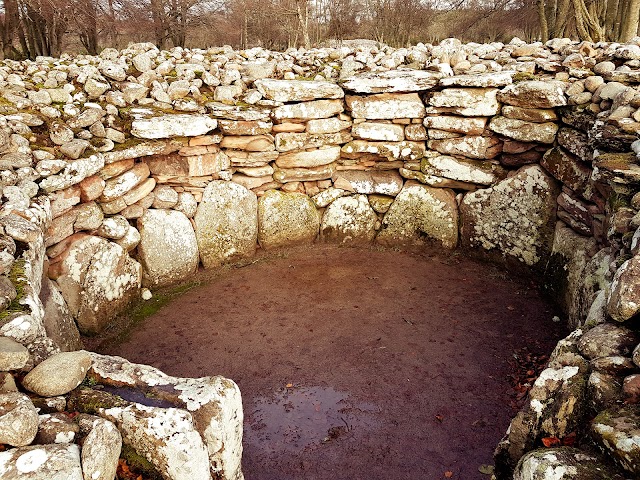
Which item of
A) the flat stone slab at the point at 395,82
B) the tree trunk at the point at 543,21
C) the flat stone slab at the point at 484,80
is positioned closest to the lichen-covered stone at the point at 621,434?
the flat stone slab at the point at 484,80

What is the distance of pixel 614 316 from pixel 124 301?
5.56 metres

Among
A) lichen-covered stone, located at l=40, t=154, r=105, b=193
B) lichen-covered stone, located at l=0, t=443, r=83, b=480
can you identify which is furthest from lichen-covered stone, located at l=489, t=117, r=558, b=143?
lichen-covered stone, located at l=0, t=443, r=83, b=480

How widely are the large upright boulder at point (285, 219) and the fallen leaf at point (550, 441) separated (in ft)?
18.6

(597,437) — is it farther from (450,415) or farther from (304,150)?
(304,150)

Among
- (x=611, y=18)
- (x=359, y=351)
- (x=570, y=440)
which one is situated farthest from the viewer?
(x=611, y=18)

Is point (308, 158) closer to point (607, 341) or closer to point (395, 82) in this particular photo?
point (395, 82)

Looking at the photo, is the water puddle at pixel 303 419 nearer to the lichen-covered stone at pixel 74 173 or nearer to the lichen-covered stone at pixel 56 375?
the lichen-covered stone at pixel 56 375

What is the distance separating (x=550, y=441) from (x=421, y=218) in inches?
218

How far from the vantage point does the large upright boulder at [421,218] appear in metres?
8.02

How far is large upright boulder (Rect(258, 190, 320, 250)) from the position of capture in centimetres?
786

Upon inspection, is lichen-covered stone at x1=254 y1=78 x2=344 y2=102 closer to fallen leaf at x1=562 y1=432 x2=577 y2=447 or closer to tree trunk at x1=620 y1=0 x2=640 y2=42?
fallen leaf at x1=562 y1=432 x2=577 y2=447

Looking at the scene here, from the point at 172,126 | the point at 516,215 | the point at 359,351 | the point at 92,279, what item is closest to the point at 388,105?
the point at 516,215

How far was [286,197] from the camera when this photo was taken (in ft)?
26.2

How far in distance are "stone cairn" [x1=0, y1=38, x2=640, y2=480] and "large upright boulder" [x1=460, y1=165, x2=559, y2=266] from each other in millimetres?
31
